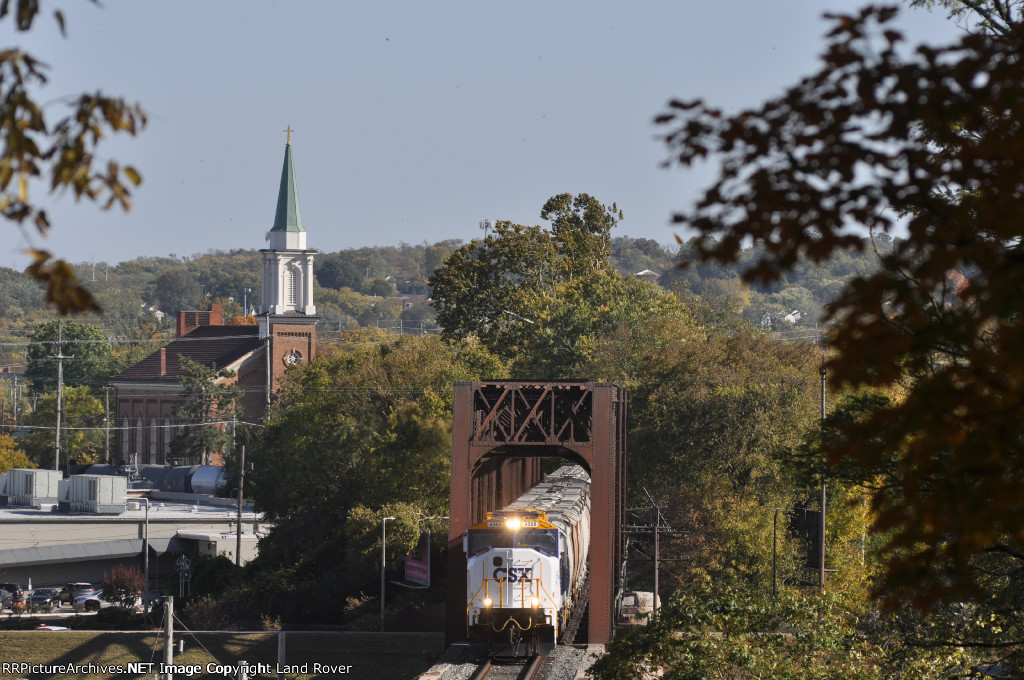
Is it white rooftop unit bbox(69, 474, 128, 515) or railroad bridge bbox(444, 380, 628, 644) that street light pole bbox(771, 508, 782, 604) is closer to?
railroad bridge bbox(444, 380, 628, 644)

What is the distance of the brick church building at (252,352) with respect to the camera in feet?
380

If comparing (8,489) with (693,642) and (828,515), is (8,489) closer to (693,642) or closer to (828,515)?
(828,515)

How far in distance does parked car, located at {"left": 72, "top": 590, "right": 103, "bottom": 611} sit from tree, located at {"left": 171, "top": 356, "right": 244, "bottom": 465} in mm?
34385

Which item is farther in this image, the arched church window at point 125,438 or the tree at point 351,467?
the arched church window at point 125,438

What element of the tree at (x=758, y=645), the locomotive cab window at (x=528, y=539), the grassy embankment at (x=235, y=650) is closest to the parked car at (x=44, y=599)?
the grassy embankment at (x=235, y=650)

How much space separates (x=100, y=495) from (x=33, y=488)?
11.7 meters

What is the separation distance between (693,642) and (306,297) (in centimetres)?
9856

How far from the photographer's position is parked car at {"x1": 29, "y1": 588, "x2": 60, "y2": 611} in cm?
7319

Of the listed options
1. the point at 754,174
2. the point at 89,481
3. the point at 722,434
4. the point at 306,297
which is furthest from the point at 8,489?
the point at 754,174

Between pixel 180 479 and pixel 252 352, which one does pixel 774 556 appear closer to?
pixel 180 479

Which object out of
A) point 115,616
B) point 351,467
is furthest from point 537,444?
point 115,616

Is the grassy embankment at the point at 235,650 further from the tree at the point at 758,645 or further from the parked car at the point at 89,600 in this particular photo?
the parked car at the point at 89,600

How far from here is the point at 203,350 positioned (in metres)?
126

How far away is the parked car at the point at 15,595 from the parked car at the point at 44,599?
0.46m
